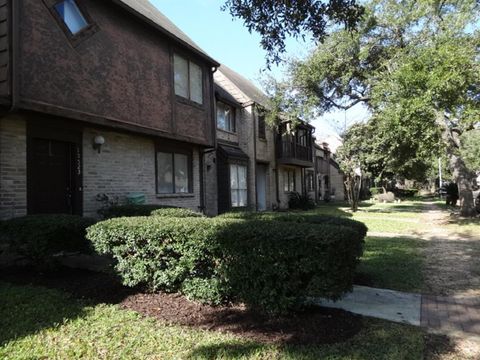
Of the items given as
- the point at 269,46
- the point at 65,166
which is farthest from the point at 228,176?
the point at 269,46

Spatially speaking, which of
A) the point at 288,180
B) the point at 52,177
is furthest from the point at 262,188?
the point at 52,177

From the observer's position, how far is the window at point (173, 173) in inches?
490

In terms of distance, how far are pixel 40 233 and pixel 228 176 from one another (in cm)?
1174

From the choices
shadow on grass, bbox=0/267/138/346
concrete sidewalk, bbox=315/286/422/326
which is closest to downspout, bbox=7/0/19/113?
shadow on grass, bbox=0/267/138/346

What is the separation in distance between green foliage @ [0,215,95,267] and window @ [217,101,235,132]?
12.2 m

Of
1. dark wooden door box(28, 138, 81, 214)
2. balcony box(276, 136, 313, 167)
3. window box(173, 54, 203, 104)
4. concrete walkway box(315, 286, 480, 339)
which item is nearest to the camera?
concrete walkway box(315, 286, 480, 339)

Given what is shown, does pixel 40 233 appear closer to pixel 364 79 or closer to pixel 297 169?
pixel 364 79

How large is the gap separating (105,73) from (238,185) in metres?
10.5

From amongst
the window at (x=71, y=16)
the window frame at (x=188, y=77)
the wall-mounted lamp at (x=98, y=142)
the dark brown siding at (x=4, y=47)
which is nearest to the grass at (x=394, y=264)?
the wall-mounted lamp at (x=98, y=142)

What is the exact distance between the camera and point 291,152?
974 inches

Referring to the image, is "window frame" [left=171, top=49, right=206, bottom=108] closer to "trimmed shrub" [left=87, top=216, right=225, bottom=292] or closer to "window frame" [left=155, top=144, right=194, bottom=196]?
"window frame" [left=155, top=144, right=194, bottom=196]

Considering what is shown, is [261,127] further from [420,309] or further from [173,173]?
[420,309]

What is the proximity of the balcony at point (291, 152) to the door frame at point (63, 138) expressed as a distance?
15982 millimetres

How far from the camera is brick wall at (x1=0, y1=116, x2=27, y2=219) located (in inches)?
294
